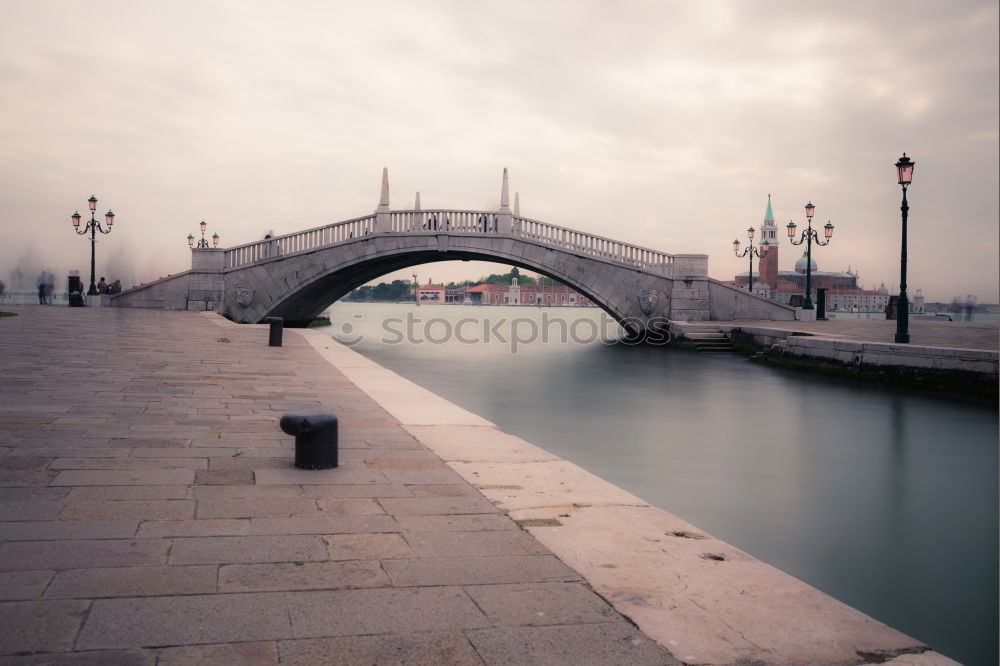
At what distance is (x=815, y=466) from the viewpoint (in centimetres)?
893

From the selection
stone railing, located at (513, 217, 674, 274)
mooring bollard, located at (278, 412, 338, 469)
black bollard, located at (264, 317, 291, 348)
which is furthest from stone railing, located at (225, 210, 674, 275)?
mooring bollard, located at (278, 412, 338, 469)

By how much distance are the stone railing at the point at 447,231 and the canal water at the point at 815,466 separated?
9795 millimetres

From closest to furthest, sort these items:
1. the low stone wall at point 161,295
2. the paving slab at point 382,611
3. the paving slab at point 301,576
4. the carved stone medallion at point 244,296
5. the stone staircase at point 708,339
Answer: the paving slab at point 382,611 → the paving slab at point 301,576 → the stone staircase at point 708,339 → the carved stone medallion at point 244,296 → the low stone wall at point 161,295

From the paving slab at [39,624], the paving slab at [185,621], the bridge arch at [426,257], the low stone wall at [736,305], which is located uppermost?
the bridge arch at [426,257]

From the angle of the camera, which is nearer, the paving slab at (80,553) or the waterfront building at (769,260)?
the paving slab at (80,553)

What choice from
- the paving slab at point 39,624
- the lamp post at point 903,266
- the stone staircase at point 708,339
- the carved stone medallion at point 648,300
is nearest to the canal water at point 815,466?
the lamp post at point 903,266

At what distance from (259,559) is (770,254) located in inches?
4415

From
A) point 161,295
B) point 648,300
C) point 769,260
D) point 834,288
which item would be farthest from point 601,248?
point 834,288

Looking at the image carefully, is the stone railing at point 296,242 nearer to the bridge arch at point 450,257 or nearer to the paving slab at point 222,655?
the bridge arch at point 450,257

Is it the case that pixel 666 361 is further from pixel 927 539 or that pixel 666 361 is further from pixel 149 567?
pixel 149 567

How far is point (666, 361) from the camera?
72.9ft

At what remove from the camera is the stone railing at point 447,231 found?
28.4 m

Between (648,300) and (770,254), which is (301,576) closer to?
(648,300)

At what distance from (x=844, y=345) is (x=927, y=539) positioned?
11008 millimetres
